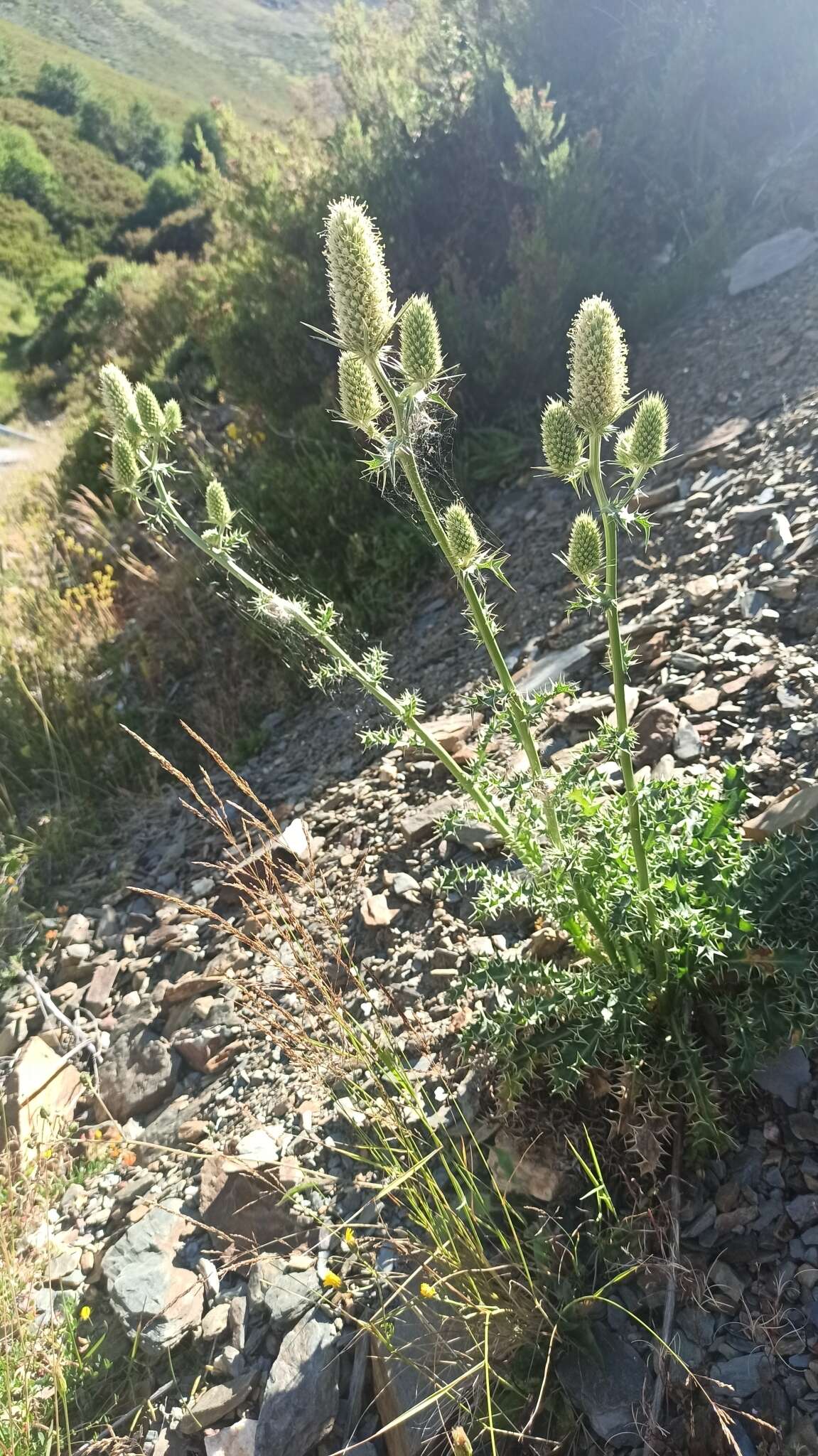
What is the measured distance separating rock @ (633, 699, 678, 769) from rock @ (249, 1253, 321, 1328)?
6.52 ft

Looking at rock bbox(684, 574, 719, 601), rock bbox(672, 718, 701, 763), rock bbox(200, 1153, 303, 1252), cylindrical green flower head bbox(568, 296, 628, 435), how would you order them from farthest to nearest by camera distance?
1. rock bbox(684, 574, 719, 601)
2. rock bbox(672, 718, 701, 763)
3. rock bbox(200, 1153, 303, 1252)
4. cylindrical green flower head bbox(568, 296, 628, 435)

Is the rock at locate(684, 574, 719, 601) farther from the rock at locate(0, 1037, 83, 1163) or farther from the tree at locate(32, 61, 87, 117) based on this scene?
the tree at locate(32, 61, 87, 117)

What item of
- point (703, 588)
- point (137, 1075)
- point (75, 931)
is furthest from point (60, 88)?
point (137, 1075)

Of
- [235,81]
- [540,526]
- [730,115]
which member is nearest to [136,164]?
[235,81]

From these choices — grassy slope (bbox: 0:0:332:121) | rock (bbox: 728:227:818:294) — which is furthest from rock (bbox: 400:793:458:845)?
grassy slope (bbox: 0:0:332:121)

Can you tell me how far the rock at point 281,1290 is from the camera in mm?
2303

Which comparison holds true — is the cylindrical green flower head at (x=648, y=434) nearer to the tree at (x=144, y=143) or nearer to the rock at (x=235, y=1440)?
the rock at (x=235, y=1440)

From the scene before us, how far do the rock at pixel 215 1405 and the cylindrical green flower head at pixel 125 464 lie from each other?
2433 mm

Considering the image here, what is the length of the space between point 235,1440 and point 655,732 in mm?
2502

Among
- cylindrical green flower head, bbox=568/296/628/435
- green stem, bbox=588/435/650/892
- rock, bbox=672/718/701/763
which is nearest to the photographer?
cylindrical green flower head, bbox=568/296/628/435

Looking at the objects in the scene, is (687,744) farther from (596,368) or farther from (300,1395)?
(300,1395)

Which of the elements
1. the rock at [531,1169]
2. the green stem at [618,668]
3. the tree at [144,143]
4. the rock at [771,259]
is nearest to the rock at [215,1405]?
the rock at [531,1169]

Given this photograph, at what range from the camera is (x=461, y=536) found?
2.12m

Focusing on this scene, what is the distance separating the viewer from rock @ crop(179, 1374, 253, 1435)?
7.25 feet
